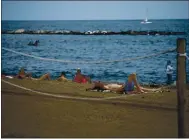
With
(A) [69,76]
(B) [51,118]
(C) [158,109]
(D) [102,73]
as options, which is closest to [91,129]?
(B) [51,118]

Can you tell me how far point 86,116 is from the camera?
18.1 feet

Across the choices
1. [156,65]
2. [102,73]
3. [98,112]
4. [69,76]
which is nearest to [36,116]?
[98,112]

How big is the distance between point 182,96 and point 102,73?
19.2m

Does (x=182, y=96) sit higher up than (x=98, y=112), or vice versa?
(x=182, y=96)

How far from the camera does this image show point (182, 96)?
13.1 ft

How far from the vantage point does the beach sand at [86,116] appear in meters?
4.61

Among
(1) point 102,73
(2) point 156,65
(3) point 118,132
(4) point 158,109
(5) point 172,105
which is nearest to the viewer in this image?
(3) point 118,132

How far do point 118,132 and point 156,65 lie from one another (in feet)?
81.8

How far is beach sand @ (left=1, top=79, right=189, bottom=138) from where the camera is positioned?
461cm

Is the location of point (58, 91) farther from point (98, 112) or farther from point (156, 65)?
point (156, 65)

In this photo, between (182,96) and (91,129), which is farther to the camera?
(91,129)

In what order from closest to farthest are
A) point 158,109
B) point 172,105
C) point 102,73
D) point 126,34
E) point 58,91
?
point 158,109 → point 172,105 → point 58,91 → point 102,73 → point 126,34

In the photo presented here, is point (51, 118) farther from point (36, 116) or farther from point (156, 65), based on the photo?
point (156, 65)

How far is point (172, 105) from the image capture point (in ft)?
21.9
